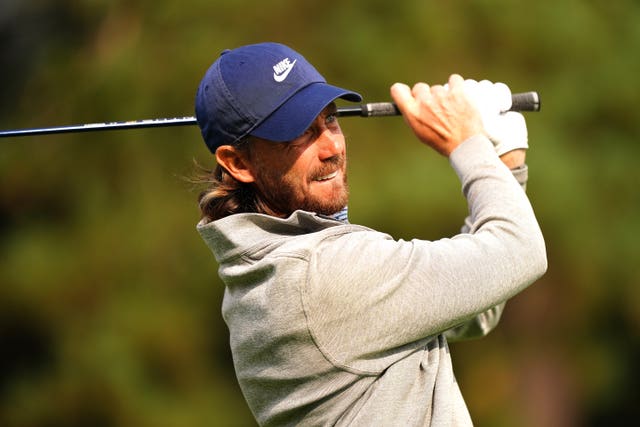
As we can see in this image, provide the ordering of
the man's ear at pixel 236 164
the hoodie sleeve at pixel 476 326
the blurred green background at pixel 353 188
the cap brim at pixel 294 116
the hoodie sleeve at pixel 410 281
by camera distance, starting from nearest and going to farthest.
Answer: the hoodie sleeve at pixel 410 281
the cap brim at pixel 294 116
the man's ear at pixel 236 164
the hoodie sleeve at pixel 476 326
the blurred green background at pixel 353 188

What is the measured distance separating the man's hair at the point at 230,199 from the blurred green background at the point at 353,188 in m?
2.85

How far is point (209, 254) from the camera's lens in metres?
5.05

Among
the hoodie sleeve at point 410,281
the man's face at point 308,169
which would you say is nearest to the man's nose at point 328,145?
the man's face at point 308,169

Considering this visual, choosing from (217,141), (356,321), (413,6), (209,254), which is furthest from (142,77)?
(356,321)

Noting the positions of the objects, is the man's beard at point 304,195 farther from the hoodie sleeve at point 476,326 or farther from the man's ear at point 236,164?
the hoodie sleeve at point 476,326

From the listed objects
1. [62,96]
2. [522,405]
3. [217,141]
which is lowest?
[522,405]

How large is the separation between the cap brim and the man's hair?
0.25 ft

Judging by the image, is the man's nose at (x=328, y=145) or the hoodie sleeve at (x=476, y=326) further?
the hoodie sleeve at (x=476, y=326)

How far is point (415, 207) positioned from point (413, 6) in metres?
1.06

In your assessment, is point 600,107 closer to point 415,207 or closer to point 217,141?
point 415,207

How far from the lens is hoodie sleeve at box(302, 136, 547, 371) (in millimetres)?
1842

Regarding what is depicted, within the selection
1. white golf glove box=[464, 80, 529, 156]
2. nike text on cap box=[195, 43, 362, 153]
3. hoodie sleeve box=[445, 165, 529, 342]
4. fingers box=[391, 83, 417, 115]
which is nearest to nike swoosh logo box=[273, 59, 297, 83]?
nike text on cap box=[195, 43, 362, 153]

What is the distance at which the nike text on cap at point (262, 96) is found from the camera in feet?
6.66

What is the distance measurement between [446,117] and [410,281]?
361mm
